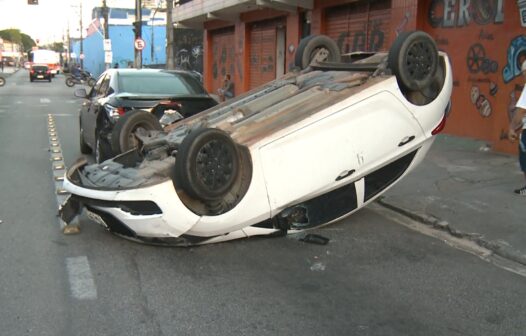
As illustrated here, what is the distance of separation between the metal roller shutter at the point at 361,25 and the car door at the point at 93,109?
714cm

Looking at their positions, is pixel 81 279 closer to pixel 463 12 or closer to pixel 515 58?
pixel 515 58

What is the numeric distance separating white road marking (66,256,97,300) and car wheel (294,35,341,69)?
344 centimetres

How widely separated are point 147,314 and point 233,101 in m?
3.12

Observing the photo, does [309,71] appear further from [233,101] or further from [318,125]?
[318,125]

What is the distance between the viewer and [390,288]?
443cm

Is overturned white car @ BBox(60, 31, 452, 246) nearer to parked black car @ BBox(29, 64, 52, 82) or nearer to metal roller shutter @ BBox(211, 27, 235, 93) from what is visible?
metal roller shutter @ BBox(211, 27, 235, 93)

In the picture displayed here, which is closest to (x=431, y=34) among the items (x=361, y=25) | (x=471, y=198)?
(x=361, y=25)

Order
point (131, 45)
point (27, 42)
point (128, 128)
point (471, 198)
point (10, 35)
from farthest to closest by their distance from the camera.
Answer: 1. point (27, 42)
2. point (10, 35)
3. point (131, 45)
4. point (471, 198)
5. point (128, 128)

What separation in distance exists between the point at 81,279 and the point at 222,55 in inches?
915

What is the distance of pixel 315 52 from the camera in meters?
6.86

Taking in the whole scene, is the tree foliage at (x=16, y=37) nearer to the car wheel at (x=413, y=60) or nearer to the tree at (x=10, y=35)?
the tree at (x=10, y=35)

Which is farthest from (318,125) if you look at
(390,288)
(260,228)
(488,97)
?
(488,97)

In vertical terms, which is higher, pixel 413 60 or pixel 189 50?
pixel 189 50

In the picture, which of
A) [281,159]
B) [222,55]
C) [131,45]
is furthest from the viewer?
[131,45]
